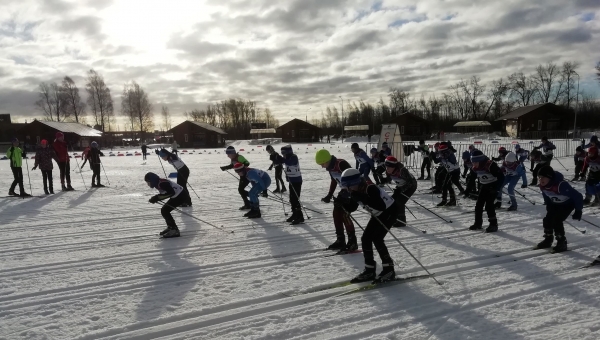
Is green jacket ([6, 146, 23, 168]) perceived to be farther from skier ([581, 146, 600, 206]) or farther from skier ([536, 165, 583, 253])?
skier ([581, 146, 600, 206])

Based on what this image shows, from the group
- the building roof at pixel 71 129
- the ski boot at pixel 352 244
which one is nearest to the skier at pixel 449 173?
the ski boot at pixel 352 244

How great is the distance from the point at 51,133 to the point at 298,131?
35.2 metres

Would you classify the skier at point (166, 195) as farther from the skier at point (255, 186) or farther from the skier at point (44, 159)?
the skier at point (44, 159)

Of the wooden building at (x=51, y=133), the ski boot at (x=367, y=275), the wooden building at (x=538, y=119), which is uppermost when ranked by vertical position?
the wooden building at (x=51, y=133)

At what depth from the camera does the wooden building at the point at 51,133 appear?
4562 centimetres

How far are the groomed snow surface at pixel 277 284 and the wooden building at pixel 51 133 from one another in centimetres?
4300

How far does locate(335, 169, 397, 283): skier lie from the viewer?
482 cm

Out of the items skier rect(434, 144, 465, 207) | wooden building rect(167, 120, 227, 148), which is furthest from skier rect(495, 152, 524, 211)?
wooden building rect(167, 120, 227, 148)

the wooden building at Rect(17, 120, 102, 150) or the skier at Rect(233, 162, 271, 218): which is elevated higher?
the wooden building at Rect(17, 120, 102, 150)

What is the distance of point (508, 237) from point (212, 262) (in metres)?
5.40

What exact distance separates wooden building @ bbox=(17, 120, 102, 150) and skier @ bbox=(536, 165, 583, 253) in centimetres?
4982

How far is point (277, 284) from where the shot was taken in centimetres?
491

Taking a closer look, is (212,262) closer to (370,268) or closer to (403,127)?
(370,268)

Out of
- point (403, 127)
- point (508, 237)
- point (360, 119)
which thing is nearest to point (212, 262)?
point (508, 237)
